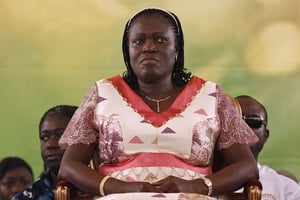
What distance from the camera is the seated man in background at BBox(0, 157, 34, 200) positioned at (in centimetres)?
495

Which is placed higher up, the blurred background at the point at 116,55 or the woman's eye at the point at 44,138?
the blurred background at the point at 116,55

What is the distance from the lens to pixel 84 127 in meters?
3.15

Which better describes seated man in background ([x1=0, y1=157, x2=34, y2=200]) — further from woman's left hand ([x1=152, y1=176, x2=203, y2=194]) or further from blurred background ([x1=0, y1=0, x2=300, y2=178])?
woman's left hand ([x1=152, y1=176, x2=203, y2=194])

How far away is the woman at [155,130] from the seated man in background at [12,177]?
1.85 m

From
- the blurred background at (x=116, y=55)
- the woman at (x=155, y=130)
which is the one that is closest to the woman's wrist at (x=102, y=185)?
the woman at (x=155, y=130)

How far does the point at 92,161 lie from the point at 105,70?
79.2 inches

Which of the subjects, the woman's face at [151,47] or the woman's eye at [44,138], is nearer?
the woman's face at [151,47]

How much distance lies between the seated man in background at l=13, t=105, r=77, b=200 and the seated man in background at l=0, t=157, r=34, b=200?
87 cm

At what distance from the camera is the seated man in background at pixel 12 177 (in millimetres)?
4945

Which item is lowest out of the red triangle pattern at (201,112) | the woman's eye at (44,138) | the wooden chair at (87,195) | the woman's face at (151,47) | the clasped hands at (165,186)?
the wooden chair at (87,195)

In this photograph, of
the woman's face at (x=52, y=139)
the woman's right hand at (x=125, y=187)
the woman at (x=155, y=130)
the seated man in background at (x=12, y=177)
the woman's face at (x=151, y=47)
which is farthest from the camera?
the seated man in background at (x=12, y=177)

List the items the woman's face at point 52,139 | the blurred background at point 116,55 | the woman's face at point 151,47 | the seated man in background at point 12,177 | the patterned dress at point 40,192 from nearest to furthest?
Answer: the woman's face at point 151,47 → the patterned dress at point 40,192 → the woman's face at point 52,139 → the seated man in background at point 12,177 → the blurred background at point 116,55

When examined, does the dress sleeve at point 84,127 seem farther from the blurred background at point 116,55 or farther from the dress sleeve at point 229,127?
the blurred background at point 116,55

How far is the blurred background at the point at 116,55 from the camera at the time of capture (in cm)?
521
